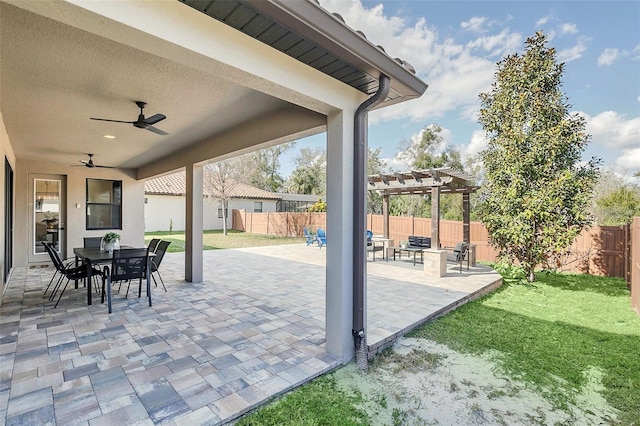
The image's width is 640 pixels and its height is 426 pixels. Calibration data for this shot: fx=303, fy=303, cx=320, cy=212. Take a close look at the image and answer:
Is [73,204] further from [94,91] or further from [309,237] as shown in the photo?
[309,237]

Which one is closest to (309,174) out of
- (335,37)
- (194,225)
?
(194,225)

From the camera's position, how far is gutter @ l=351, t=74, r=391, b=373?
2.91m

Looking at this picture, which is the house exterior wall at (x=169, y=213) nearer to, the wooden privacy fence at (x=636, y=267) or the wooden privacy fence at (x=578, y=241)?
the wooden privacy fence at (x=578, y=241)

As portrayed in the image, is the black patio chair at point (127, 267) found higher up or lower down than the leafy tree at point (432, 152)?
lower down

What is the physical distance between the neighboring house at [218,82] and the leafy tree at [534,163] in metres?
5.19

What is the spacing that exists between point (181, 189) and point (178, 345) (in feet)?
64.2

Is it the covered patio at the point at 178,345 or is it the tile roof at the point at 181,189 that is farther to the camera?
the tile roof at the point at 181,189

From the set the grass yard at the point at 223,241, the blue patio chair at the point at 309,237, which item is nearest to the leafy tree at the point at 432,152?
the blue patio chair at the point at 309,237

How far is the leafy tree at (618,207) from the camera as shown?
1162 centimetres

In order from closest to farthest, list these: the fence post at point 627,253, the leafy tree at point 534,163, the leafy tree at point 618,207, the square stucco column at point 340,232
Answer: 1. the square stucco column at point 340,232
2. the leafy tree at point 534,163
3. the fence post at point 627,253
4. the leafy tree at point 618,207

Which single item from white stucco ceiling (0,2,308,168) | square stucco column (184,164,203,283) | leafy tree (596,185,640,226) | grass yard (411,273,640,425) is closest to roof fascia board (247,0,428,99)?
white stucco ceiling (0,2,308,168)

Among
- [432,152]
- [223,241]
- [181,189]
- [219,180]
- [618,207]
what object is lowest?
[223,241]

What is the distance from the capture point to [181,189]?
68.3 feet

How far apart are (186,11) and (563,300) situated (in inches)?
279
